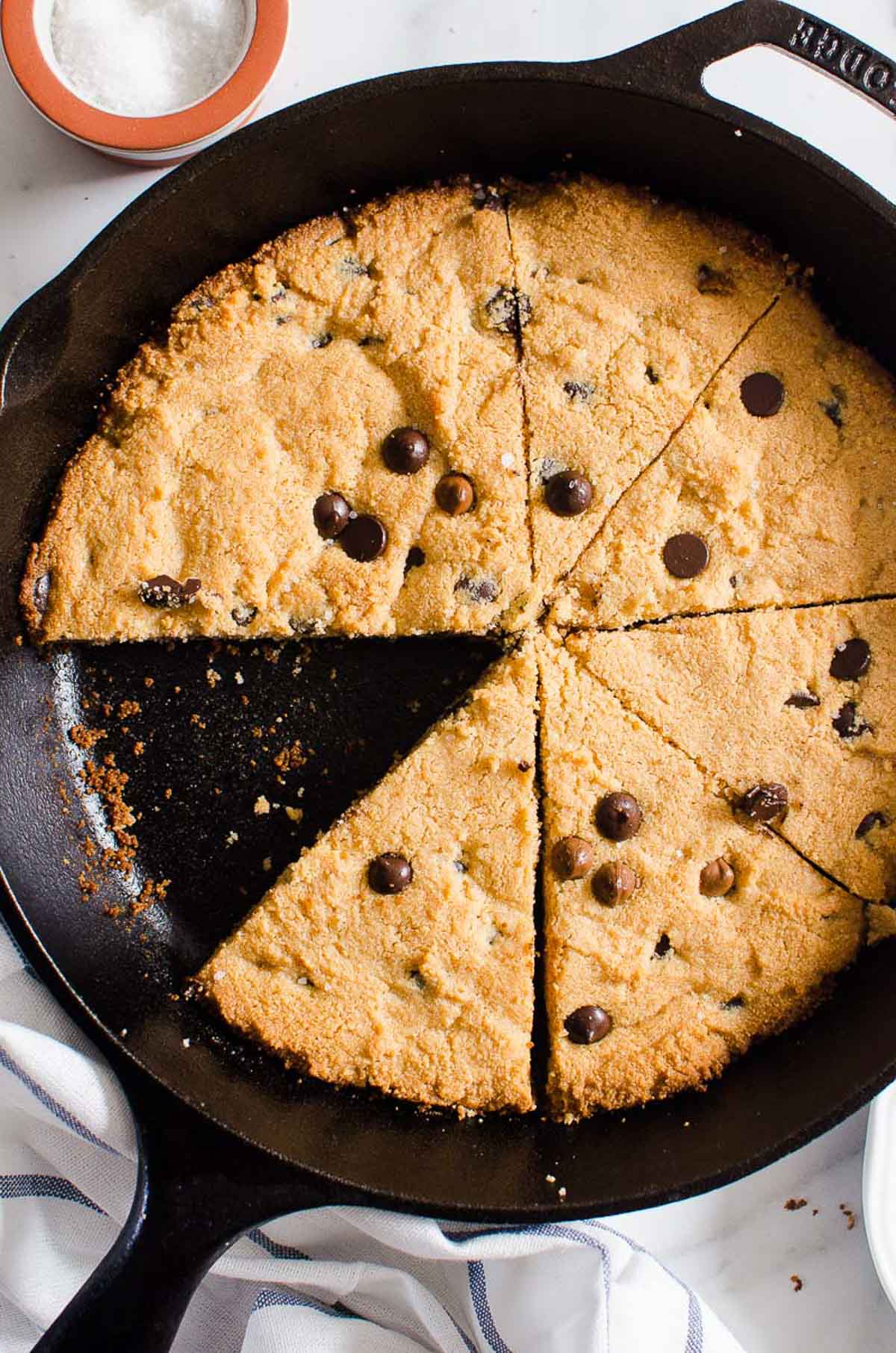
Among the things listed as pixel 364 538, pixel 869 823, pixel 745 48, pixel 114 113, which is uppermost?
pixel 745 48

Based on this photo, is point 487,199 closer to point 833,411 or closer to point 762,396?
point 762,396

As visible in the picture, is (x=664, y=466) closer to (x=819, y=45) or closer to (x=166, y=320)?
(x=819, y=45)

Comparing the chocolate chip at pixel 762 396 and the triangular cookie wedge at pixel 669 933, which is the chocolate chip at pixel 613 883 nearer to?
the triangular cookie wedge at pixel 669 933

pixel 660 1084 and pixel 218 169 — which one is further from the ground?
pixel 218 169

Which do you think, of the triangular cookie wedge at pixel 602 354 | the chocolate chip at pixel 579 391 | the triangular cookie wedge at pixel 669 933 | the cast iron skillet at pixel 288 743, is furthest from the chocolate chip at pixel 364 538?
the triangular cookie wedge at pixel 669 933

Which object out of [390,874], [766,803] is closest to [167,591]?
[390,874]

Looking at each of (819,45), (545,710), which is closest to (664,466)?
(545,710)
